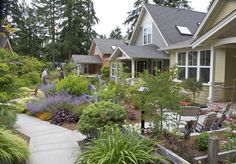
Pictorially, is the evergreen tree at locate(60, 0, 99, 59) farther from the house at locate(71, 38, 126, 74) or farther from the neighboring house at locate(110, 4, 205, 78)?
the neighboring house at locate(110, 4, 205, 78)

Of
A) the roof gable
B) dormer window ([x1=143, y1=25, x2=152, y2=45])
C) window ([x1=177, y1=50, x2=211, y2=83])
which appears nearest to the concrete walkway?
window ([x1=177, y1=50, x2=211, y2=83])

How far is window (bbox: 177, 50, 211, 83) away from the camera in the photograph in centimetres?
1421

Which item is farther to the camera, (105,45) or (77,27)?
(77,27)

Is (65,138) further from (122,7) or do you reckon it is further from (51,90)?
(122,7)

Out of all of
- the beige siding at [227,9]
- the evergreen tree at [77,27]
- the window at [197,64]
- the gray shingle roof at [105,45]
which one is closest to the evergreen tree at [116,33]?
the evergreen tree at [77,27]

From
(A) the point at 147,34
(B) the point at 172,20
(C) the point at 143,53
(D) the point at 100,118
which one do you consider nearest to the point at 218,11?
(C) the point at 143,53

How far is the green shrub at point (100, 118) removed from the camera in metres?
6.30

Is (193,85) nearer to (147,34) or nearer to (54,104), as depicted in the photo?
(54,104)

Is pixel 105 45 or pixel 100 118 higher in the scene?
pixel 105 45

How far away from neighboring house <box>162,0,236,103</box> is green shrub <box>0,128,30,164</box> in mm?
8750

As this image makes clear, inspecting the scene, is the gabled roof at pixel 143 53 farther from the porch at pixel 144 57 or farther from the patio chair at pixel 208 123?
the patio chair at pixel 208 123

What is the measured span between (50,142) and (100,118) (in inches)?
63.1

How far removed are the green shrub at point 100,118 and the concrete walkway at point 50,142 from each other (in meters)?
0.55

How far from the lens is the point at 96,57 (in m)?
39.8
